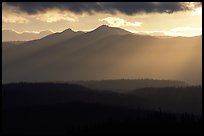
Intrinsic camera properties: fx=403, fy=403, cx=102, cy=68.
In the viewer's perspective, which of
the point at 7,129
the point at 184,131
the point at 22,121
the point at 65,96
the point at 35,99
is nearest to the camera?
the point at 184,131

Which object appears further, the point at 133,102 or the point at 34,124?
the point at 133,102

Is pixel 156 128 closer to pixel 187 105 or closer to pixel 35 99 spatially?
pixel 35 99

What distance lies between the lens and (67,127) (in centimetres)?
8162

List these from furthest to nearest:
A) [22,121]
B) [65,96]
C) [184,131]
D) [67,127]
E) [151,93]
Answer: [151,93], [65,96], [22,121], [67,127], [184,131]

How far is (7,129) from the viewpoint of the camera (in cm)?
7469

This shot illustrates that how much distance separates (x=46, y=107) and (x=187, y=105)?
49.2 meters

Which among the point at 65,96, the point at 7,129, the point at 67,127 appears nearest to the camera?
the point at 7,129

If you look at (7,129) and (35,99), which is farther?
(35,99)

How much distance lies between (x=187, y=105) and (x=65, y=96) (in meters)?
41.0

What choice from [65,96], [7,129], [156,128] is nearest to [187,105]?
[65,96]

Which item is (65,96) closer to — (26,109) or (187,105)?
(26,109)

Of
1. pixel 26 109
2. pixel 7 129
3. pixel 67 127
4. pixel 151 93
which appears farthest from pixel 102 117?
pixel 151 93

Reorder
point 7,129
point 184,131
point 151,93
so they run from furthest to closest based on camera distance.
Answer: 1. point 151,93
2. point 7,129
3. point 184,131

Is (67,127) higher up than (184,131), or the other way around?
(184,131)
